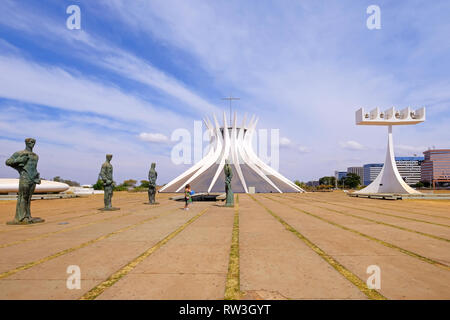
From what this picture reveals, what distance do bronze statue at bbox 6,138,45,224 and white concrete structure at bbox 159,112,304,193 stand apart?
83.2 ft

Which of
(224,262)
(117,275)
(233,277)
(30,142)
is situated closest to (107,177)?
(30,142)

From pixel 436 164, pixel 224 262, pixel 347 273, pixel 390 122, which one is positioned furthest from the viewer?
pixel 436 164

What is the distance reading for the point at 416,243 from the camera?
5371 mm

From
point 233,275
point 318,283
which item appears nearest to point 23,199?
point 233,275

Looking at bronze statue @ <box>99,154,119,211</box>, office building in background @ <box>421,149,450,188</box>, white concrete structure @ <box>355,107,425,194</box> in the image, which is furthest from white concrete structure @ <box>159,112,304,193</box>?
office building in background @ <box>421,149,450,188</box>

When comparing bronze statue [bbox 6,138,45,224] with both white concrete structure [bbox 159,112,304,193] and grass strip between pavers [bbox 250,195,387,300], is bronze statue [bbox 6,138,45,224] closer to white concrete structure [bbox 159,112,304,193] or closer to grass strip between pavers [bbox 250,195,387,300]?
grass strip between pavers [bbox 250,195,387,300]

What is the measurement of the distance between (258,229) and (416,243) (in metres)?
3.44

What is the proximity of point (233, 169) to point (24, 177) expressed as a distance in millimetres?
34911

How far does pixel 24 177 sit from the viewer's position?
26.3 ft

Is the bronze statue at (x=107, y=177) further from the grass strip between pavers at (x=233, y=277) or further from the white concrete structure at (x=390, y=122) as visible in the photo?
the white concrete structure at (x=390, y=122)

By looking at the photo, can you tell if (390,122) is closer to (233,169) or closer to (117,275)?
(233,169)

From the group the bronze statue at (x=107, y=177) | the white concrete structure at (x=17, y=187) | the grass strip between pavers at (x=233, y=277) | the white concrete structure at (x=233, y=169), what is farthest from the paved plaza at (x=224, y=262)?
the white concrete structure at (x=233, y=169)

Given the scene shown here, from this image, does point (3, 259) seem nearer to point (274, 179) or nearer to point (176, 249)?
point (176, 249)
